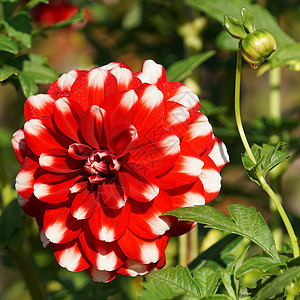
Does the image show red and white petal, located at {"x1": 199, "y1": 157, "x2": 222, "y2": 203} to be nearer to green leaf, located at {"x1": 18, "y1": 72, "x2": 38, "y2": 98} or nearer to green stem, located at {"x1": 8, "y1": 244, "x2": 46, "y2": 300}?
green leaf, located at {"x1": 18, "y1": 72, "x2": 38, "y2": 98}

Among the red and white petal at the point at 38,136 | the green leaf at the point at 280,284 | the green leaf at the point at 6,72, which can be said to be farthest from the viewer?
the green leaf at the point at 6,72

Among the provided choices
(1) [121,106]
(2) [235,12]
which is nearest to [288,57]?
(2) [235,12]

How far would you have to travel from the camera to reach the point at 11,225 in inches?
33.7

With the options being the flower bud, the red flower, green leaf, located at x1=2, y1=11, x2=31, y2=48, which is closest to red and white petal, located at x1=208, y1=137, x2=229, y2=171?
the red flower

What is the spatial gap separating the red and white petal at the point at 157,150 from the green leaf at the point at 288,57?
1.15ft

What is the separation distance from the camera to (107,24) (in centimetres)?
148

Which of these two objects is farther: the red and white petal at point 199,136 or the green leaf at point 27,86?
the green leaf at point 27,86

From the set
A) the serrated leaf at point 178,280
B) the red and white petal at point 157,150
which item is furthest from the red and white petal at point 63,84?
the serrated leaf at point 178,280

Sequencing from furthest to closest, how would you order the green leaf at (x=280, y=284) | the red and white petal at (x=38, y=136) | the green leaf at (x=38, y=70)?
the green leaf at (x=38, y=70)
the red and white petal at (x=38, y=136)
the green leaf at (x=280, y=284)

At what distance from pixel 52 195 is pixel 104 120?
0.10 meters

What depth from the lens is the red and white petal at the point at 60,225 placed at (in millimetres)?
596

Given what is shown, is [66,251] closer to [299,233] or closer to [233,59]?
[299,233]

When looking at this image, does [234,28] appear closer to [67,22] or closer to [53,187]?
[53,187]

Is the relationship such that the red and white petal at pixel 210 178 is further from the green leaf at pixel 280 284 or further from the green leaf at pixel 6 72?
the green leaf at pixel 6 72
